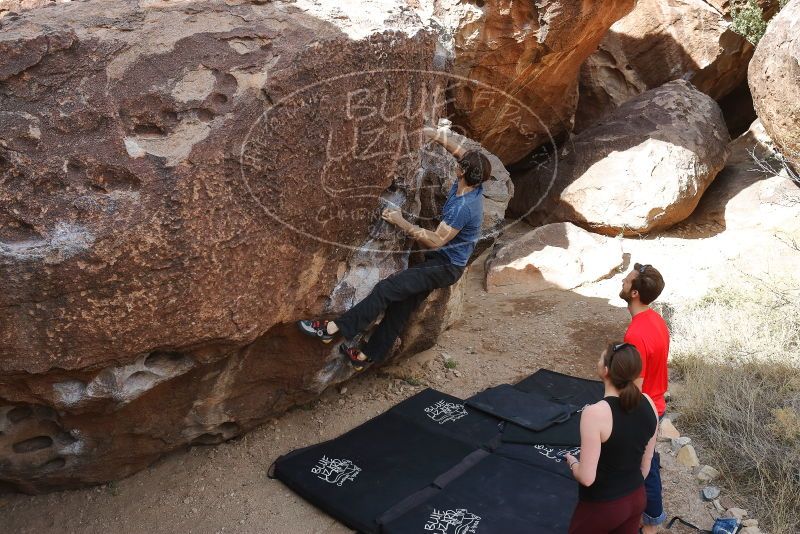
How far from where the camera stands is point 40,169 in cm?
263

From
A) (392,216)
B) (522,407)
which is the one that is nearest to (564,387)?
(522,407)

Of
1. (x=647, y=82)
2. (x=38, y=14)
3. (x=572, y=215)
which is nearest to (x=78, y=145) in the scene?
(x=38, y=14)

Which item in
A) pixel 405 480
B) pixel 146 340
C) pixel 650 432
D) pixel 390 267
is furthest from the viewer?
pixel 390 267

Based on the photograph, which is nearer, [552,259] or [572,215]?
[552,259]

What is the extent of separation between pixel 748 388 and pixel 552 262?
2.59 metres

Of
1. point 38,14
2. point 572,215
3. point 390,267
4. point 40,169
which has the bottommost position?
point 572,215

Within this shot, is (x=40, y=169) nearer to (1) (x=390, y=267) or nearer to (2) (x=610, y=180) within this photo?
(1) (x=390, y=267)

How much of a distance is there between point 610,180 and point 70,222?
5.81 metres

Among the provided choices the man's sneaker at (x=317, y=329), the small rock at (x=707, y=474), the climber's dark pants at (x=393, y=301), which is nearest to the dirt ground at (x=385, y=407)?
the small rock at (x=707, y=474)

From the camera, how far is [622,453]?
7.48ft

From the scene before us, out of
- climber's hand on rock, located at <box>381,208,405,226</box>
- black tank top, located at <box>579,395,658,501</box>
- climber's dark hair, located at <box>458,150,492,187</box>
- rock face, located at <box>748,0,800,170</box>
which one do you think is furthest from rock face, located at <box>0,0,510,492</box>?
rock face, located at <box>748,0,800,170</box>

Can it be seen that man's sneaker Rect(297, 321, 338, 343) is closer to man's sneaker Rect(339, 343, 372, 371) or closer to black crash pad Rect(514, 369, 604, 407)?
man's sneaker Rect(339, 343, 372, 371)

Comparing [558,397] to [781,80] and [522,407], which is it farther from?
[781,80]

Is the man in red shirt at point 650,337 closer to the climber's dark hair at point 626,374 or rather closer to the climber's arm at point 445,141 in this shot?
the climber's dark hair at point 626,374
